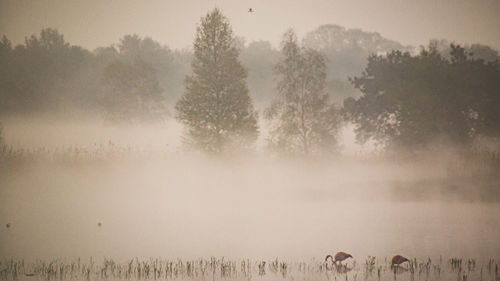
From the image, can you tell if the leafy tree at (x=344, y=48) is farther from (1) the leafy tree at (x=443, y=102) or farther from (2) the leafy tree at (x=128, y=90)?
(2) the leafy tree at (x=128, y=90)

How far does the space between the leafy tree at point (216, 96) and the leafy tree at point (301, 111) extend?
1.58 metres

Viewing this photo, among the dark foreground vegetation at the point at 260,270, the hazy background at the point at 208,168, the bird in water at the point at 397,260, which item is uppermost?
the hazy background at the point at 208,168

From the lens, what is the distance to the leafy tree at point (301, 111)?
34.0 metres

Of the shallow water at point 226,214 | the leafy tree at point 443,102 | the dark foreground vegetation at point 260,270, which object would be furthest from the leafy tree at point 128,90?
the dark foreground vegetation at point 260,270

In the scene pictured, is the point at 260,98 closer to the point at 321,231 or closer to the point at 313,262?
the point at 321,231

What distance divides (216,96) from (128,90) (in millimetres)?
16616

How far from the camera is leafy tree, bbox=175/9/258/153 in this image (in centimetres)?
3331

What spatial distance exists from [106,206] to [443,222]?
664 inches

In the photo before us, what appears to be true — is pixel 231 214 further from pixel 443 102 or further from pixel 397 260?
pixel 443 102

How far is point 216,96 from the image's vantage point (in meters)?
34.0

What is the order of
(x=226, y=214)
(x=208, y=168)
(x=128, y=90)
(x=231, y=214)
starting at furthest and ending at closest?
(x=128, y=90), (x=208, y=168), (x=226, y=214), (x=231, y=214)

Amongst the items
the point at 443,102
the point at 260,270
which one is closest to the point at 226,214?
the point at 260,270

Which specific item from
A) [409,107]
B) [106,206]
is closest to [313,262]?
[106,206]

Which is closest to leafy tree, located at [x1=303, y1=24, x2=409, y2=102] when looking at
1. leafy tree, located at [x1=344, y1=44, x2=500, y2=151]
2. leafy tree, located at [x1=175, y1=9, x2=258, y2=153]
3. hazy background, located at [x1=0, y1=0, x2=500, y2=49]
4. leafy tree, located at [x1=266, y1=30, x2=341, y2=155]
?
hazy background, located at [x1=0, y1=0, x2=500, y2=49]
